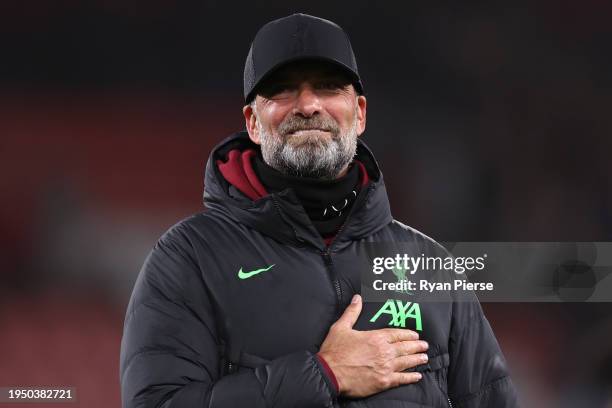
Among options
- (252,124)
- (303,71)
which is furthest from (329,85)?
(252,124)

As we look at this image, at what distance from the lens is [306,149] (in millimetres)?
1581

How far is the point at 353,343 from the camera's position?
1.43 meters

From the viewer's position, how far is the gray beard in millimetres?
1580

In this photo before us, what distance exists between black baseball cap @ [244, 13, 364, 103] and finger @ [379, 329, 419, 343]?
1.65 feet

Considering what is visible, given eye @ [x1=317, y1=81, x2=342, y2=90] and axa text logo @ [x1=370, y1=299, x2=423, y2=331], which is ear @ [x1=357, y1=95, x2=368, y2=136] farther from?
axa text logo @ [x1=370, y1=299, x2=423, y2=331]

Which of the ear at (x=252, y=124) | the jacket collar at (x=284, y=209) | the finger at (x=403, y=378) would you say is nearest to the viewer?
the finger at (x=403, y=378)

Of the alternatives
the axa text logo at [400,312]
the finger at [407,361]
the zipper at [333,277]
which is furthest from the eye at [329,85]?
the finger at [407,361]

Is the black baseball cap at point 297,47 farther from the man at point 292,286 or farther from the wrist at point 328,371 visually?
the wrist at point 328,371

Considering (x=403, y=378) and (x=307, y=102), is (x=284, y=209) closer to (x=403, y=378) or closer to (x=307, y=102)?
(x=307, y=102)

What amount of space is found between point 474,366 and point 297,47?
2.43 feet

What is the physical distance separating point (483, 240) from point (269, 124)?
2.87 meters

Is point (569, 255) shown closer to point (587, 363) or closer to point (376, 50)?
point (587, 363)

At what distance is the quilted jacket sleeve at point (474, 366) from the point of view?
5.39 feet

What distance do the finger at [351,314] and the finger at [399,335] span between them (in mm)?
57
